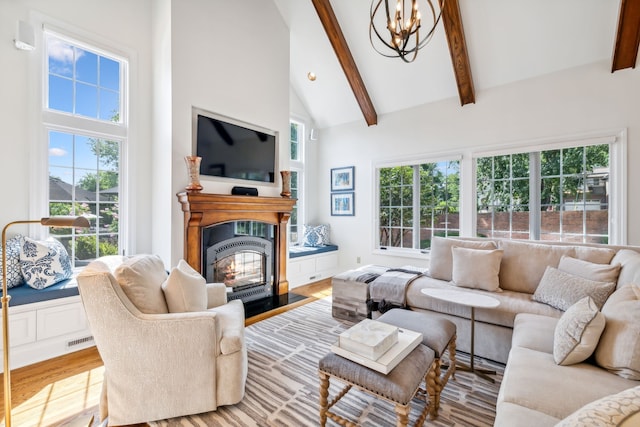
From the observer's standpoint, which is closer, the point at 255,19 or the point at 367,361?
the point at 367,361

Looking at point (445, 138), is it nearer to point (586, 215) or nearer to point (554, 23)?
point (554, 23)

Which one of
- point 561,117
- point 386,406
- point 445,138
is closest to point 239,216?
point 386,406

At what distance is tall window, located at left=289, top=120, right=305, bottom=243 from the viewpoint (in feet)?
17.6

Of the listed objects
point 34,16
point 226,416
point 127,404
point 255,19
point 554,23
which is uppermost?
point 255,19

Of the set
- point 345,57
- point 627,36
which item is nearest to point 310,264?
point 345,57

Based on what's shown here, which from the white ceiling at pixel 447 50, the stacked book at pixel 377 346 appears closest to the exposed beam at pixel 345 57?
the white ceiling at pixel 447 50

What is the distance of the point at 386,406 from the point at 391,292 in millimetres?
1223

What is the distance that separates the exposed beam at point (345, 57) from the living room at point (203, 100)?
1.05ft

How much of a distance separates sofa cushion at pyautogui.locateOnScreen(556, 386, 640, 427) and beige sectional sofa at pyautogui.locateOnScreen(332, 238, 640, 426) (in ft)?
0.05

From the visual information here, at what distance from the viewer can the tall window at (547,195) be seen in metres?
3.41

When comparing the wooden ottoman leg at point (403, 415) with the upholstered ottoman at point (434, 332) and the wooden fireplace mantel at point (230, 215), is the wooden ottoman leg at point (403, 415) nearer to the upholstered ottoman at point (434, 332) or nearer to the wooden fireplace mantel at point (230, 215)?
the upholstered ottoman at point (434, 332)

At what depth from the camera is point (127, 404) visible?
168cm

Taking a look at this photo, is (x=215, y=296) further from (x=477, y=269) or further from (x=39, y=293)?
(x=477, y=269)

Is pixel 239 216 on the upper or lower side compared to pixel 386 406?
upper
